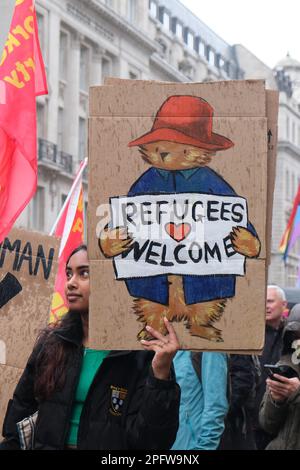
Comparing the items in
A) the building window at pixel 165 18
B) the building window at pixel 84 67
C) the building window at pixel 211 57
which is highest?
the building window at pixel 165 18

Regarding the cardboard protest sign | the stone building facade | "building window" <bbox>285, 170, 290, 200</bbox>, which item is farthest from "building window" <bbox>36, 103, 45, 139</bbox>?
the cardboard protest sign

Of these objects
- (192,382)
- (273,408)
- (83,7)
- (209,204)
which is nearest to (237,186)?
(209,204)

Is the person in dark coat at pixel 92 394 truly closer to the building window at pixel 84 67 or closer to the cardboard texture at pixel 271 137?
the cardboard texture at pixel 271 137

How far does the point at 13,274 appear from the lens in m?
5.88

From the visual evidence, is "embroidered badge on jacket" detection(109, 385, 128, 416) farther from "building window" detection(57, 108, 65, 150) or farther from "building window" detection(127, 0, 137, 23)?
"building window" detection(127, 0, 137, 23)

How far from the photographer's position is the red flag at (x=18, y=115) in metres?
5.67

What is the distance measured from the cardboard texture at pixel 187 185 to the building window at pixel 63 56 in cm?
3814

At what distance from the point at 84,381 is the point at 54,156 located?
36.0m

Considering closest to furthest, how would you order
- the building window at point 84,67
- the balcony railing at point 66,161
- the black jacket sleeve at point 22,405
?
the black jacket sleeve at point 22,405 → the balcony railing at point 66,161 → the building window at point 84,67

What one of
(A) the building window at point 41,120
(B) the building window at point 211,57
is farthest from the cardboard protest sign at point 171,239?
(B) the building window at point 211,57

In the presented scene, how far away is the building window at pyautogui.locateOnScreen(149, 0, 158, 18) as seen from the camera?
56.8 metres

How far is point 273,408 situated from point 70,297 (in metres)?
1.01

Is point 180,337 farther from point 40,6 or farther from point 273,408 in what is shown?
point 40,6

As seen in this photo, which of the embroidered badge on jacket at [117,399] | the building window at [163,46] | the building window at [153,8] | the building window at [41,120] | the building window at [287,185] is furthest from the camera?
the building window at [287,185]
